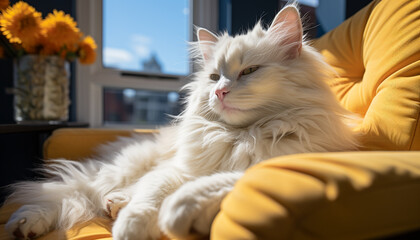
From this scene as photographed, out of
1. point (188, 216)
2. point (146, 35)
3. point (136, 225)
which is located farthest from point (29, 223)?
point (146, 35)

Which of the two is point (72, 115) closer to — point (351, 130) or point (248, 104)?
point (248, 104)

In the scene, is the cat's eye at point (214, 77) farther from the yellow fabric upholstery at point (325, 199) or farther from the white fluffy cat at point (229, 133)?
the yellow fabric upholstery at point (325, 199)

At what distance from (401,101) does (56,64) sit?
1.91 meters

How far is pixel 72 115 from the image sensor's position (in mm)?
2377

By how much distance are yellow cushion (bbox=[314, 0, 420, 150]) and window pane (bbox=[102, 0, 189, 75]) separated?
1.59 metres

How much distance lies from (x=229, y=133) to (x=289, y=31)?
0.47 m

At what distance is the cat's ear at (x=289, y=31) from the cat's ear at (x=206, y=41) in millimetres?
336

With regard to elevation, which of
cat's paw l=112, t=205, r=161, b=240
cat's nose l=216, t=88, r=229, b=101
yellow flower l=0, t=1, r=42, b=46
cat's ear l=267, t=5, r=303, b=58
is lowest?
cat's paw l=112, t=205, r=161, b=240

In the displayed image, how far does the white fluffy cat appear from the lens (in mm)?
839

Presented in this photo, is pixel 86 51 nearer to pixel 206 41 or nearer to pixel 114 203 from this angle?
pixel 206 41

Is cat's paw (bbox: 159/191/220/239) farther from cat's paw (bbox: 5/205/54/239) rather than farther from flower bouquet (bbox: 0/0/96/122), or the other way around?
flower bouquet (bbox: 0/0/96/122)

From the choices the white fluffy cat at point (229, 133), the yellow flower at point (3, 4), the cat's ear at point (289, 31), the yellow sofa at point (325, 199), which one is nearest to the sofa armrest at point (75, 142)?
the white fluffy cat at point (229, 133)

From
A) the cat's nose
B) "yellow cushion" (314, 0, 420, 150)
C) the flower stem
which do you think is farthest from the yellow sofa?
the flower stem

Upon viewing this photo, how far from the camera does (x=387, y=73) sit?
0.96m
